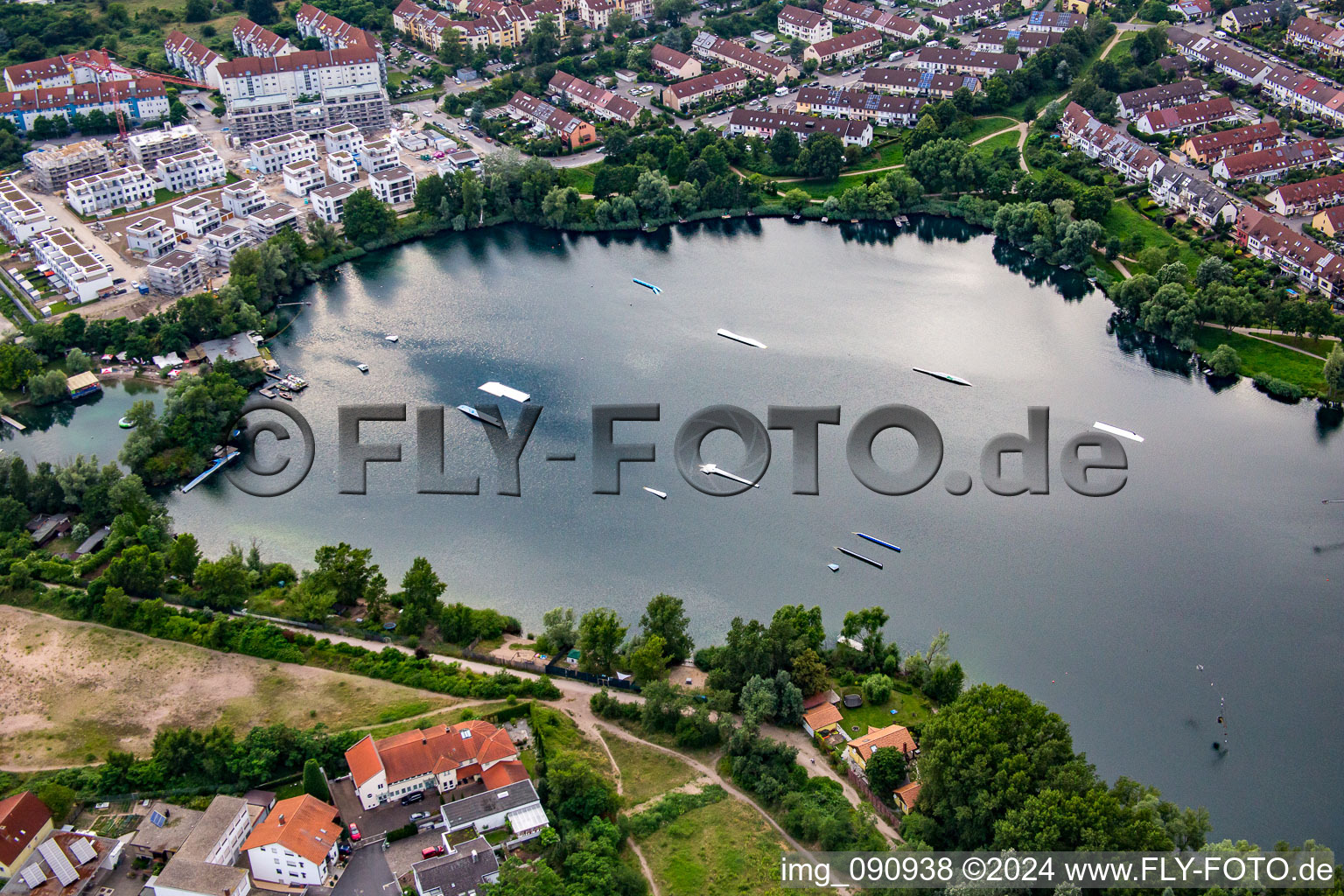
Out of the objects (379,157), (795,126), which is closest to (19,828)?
(379,157)

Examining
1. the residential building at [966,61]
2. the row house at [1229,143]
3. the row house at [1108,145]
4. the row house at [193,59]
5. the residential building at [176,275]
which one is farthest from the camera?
the row house at [193,59]

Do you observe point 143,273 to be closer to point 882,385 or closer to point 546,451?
point 546,451

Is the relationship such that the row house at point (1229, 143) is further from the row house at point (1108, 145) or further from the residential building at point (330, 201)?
the residential building at point (330, 201)

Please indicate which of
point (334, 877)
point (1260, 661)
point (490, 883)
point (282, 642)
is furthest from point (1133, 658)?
point (282, 642)

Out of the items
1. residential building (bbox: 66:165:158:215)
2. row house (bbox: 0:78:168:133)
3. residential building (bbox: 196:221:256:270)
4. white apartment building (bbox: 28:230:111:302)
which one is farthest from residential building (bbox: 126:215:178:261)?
row house (bbox: 0:78:168:133)

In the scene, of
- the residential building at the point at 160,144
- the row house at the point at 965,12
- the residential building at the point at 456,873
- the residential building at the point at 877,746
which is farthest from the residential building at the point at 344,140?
the residential building at the point at 877,746

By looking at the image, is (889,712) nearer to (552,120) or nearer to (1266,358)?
(1266,358)
